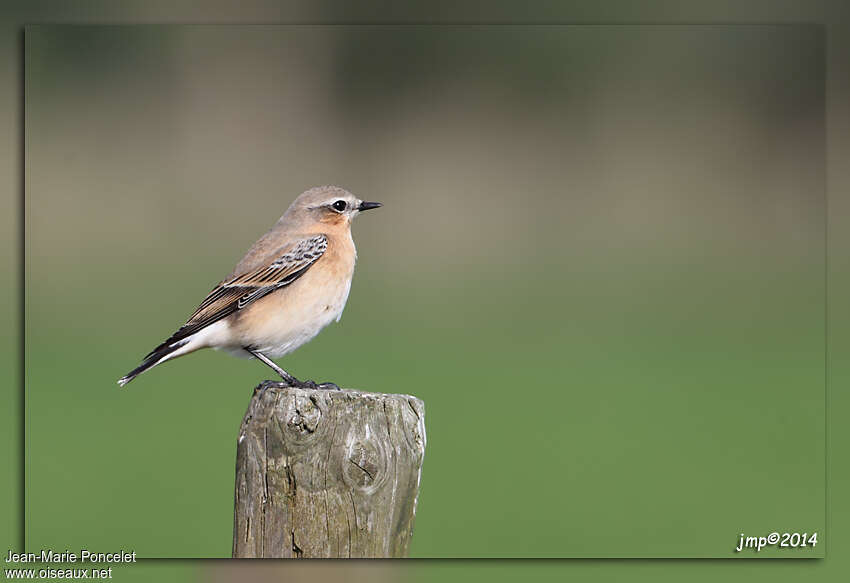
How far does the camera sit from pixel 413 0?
7.39m

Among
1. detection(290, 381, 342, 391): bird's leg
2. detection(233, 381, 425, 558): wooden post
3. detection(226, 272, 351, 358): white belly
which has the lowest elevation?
detection(233, 381, 425, 558): wooden post

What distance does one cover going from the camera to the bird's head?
735 cm

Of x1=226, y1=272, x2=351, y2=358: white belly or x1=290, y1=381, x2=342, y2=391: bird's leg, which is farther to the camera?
x1=226, y1=272, x2=351, y2=358: white belly

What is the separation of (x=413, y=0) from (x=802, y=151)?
4111 mm

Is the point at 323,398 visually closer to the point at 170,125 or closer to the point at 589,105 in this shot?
the point at 170,125

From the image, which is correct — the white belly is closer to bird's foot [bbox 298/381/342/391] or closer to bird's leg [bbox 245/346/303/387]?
bird's leg [bbox 245/346/303/387]

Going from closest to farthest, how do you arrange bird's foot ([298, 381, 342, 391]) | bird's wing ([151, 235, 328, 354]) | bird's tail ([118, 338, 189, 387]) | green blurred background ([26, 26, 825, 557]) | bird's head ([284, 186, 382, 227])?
1. bird's foot ([298, 381, 342, 391])
2. bird's tail ([118, 338, 189, 387])
3. bird's wing ([151, 235, 328, 354])
4. bird's head ([284, 186, 382, 227])
5. green blurred background ([26, 26, 825, 557])

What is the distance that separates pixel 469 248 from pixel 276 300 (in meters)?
7.38

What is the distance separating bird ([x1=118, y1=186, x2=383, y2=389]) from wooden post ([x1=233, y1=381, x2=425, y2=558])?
5.21 feet

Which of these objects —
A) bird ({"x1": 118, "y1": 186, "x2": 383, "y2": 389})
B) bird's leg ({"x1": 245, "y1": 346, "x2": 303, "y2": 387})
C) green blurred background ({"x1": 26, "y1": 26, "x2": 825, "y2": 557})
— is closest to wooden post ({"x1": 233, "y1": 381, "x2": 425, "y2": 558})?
bird ({"x1": 118, "y1": 186, "x2": 383, "y2": 389})

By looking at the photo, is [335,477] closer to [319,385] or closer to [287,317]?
[319,385]

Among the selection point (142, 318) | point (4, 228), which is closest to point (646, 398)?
point (142, 318)

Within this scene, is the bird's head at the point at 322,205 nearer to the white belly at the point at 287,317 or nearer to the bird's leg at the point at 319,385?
the white belly at the point at 287,317

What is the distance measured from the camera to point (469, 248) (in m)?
14.1
